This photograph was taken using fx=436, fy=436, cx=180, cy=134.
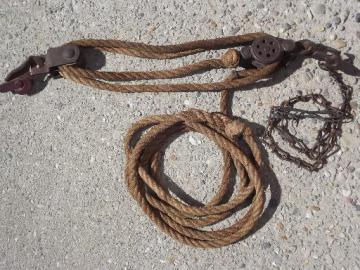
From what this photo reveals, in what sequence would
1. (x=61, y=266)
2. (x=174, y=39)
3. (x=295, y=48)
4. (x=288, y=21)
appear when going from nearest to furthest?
1. (x=295, y=48)
2. (x=288, y=21)
3. (x=174, y=39)
4. (x=61, y=266)

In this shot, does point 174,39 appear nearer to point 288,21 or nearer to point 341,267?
point 288,21

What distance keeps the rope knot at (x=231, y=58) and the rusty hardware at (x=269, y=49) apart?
0.06 m

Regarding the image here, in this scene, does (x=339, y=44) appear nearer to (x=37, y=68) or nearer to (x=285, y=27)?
(x=285, y=27)

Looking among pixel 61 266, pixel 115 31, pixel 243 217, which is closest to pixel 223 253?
pixel 243 217

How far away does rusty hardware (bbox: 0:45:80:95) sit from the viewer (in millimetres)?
1757

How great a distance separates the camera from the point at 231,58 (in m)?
1.60

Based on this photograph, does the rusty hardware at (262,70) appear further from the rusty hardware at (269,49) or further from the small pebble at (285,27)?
the small pebble at (285,27)

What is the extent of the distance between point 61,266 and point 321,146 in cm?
A: 122

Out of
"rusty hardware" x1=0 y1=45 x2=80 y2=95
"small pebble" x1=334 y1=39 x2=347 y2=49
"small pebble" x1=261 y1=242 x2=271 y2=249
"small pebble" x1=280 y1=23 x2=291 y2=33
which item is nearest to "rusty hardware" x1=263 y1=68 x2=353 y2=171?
"small pebble" x1=334 y1=39 x2=347 y2=49

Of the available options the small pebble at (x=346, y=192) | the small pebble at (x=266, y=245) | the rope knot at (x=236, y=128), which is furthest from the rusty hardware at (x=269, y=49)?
the small pebble at (x=266, y=245)

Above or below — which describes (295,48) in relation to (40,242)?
above

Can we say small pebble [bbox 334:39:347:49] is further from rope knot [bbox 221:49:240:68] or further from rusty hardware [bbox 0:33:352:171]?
rope knot [bbox 221:49:240:68]

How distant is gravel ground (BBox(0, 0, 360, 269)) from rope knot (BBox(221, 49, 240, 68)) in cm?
14

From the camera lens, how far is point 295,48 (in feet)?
5.22
